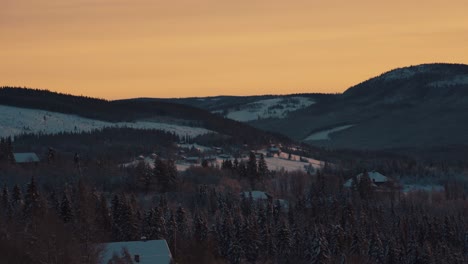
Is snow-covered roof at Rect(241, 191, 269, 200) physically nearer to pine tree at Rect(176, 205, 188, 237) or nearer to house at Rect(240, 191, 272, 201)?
house at Rect(240, 191, 272, 201)

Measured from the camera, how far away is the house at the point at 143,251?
87.4 m

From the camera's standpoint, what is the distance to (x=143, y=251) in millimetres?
89625

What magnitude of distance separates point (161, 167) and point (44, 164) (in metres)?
29.9

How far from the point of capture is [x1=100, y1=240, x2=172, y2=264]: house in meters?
87.4

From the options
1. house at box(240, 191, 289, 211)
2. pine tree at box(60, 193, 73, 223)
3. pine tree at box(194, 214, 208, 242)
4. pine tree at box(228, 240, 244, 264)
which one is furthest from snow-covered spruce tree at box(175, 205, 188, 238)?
house at box(240, 191, 289, 211)

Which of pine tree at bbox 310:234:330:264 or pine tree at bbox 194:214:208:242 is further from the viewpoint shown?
pine tree at bbox 194:214:208:242

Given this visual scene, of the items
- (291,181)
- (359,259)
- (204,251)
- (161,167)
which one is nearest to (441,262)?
→ (359,259)

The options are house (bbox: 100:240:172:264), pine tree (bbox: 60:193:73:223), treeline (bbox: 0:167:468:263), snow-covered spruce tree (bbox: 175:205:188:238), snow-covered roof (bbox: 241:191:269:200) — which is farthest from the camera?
snow-covered roof (bbox: 241:191:269:200)

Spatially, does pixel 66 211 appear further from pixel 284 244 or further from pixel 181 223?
pixel 284 244

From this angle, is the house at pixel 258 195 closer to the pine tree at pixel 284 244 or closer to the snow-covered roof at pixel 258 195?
the snow-covered roof at pixel 258 195

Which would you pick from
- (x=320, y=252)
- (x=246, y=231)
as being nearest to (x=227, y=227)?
(x=246, y=231)

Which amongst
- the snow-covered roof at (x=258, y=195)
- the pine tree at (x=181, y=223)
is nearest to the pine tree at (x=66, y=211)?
the pine tree at (x=181, y=223)

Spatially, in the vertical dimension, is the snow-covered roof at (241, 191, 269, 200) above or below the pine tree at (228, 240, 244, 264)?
above

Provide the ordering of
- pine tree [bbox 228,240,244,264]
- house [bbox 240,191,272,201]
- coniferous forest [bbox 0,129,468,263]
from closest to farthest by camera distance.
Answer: coniferous forest [bbox 0,129,468,263] < pine tree [bbox 228,240,244,264] < house [bbox 240,191,272,201]
